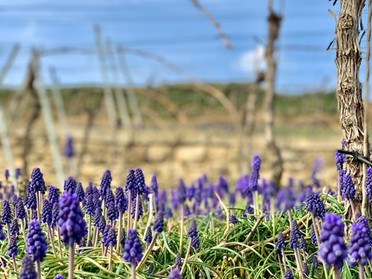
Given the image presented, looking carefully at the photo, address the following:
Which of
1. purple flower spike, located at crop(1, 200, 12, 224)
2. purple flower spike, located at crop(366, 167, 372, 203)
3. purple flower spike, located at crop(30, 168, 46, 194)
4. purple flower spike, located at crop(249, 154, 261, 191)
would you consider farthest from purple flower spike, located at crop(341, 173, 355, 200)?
purple flower spike, located at crop(1, 200, 12, 224)

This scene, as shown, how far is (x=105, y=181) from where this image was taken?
3.28 m

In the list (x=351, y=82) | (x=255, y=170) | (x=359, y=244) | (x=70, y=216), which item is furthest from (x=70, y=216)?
(x=255, y=170)

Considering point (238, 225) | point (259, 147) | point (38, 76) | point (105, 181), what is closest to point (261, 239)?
point (238, 225)

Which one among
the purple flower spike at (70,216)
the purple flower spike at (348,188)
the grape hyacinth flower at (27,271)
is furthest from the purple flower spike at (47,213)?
the purple flower spike at (348,188)

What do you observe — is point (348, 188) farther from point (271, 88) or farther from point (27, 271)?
point (271, 88)

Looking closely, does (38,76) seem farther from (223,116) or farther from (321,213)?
(223,116)

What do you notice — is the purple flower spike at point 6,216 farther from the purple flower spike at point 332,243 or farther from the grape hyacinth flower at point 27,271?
the purple flower spike at point 332,243

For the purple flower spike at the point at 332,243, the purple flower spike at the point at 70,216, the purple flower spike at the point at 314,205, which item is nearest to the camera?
the purple flower spike at the point at 332,243

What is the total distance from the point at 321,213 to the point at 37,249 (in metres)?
1.30

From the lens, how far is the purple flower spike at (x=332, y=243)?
6.03 feet

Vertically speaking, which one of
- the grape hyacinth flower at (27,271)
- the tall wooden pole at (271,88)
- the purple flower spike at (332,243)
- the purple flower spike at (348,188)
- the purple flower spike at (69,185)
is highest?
the tall wooden pole at (271,88)

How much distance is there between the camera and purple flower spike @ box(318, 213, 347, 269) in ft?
6.03

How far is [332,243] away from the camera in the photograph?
185 centimetres

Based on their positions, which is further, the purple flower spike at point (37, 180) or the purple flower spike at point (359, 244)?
the purple flower spike at point (37, 180)
